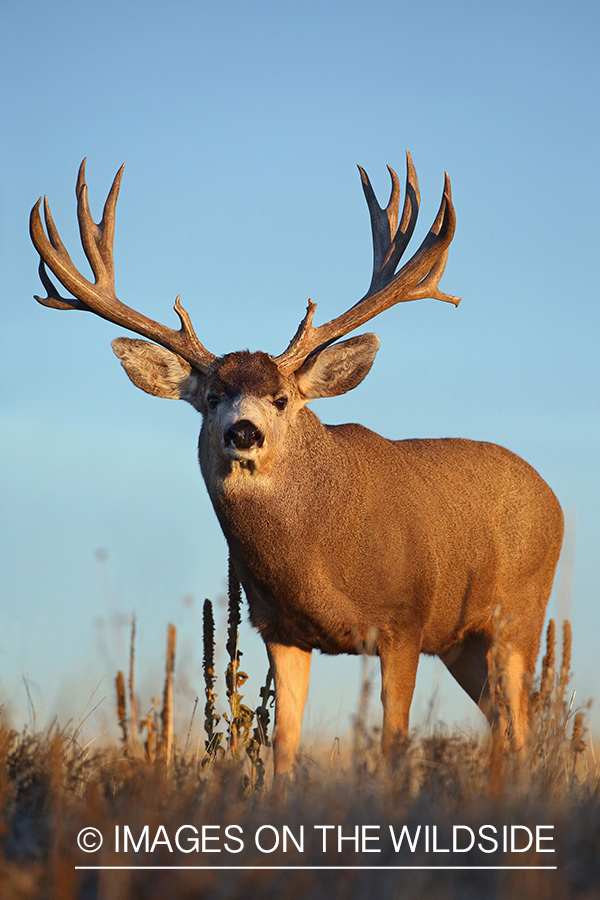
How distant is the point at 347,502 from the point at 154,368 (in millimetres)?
1810

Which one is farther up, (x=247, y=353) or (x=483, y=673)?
(x=247, y=353)

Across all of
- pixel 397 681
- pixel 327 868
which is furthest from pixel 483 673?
pixel 327 868

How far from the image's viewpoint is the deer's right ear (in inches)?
305

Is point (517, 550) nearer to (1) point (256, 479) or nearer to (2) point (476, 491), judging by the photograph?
(2) point (476, 491)

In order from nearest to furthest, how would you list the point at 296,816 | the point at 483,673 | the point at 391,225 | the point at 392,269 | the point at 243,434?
the point at 296,816 → the point at 243,434 → the point at 392,269 → the point at 391,225 → the point at 483,673

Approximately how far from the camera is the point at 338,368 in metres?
7.82

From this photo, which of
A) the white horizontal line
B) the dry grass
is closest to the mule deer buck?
the dry grass

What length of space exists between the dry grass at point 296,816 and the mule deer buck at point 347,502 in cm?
140

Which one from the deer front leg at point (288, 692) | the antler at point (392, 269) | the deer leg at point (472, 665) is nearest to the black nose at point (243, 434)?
the antler at point (392, 269)

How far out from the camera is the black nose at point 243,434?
6.62 metres

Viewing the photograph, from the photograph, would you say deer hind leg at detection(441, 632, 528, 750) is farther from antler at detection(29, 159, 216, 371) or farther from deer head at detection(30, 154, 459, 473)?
antler at detection(29, 159, 216, 371)

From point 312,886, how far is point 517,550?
605cm

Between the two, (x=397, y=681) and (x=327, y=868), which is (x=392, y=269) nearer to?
(x=397, y=681)

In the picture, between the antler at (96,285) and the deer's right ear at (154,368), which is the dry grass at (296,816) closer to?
the deer's right ear at (154,368)
